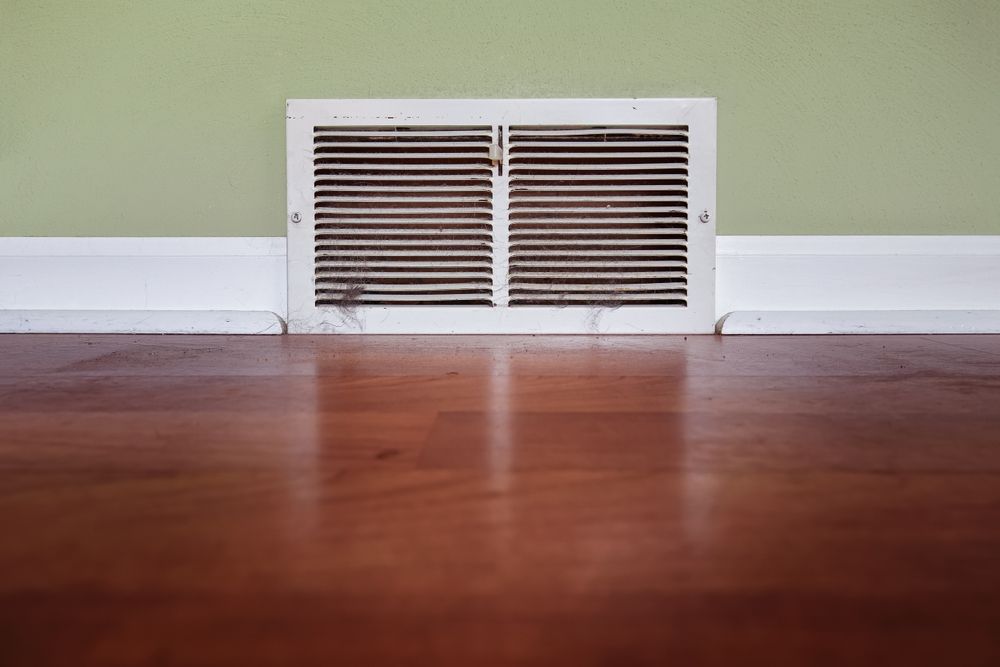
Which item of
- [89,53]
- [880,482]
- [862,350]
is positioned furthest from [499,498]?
[89,53]

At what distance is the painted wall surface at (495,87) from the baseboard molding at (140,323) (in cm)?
19

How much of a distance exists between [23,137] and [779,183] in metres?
1.52

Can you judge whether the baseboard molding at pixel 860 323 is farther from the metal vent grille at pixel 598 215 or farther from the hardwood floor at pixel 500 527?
the hardwood floor at pixel 500 527

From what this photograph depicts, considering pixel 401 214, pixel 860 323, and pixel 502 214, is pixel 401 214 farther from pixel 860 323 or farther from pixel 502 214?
pixel 860 323

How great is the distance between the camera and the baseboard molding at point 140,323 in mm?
1171

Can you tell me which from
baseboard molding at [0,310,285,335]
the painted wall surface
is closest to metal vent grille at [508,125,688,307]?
the painted wall surface

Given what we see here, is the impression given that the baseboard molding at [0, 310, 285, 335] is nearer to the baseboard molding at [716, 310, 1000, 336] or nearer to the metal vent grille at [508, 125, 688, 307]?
the metal vent grille at [508, 125, 688, 307]

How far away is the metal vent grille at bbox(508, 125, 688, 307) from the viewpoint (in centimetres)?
119

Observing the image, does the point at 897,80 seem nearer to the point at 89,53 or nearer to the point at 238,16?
the point at 238,16

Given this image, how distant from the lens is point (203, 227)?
1265 mm

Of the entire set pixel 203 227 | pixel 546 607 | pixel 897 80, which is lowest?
pixel 546 607

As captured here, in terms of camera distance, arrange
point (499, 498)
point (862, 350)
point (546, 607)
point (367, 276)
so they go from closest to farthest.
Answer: point (546, 607) → point (499, 498) → point (862, 350) → point (367, 276)

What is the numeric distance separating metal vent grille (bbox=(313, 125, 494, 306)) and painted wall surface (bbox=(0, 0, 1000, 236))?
0.11 m

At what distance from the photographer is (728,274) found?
125 cm
